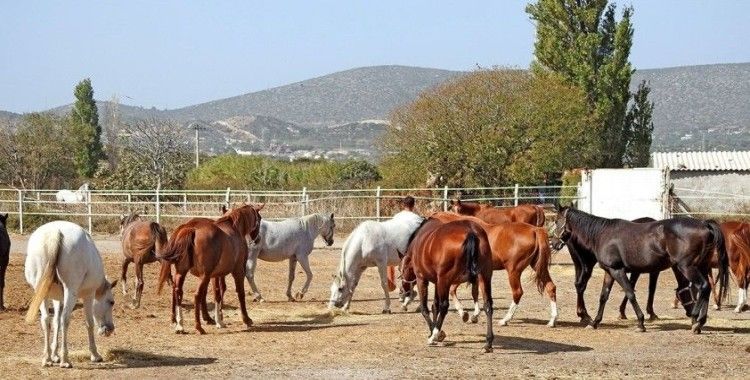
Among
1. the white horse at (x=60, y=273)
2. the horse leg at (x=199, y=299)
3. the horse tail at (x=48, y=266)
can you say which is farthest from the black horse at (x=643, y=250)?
the horse tail at (x=48, y=266)

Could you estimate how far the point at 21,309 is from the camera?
16094 mm

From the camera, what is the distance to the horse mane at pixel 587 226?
50.9ft

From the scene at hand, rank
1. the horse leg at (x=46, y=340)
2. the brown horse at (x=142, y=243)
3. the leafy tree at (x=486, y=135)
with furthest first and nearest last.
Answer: the leafy tree at (x=486, y=135) < the brown horse at (x=142, y=243) < the horse leg at (x=46, y=340)

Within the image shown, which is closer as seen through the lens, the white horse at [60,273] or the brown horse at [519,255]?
the white horse at [60,273]

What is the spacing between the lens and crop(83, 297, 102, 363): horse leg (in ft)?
37.8

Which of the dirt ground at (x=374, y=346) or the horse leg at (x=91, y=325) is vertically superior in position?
the horse leg at (x=91, y=325)

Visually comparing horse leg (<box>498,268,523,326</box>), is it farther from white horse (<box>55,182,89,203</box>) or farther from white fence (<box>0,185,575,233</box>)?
Answer: white horse (<box>55,182,89,203</box>)

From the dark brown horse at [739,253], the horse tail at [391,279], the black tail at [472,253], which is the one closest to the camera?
the black tail at [472,253]

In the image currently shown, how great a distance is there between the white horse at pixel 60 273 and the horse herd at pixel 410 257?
1 centimetres

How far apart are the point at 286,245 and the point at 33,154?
38.2 metres

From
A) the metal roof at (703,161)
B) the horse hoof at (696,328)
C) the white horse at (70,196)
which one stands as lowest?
the horse hoof at (696,328)

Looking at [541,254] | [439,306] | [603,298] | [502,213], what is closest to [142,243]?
[439,306]

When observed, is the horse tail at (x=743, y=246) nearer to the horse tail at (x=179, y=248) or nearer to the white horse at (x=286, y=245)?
the white horse at (x=286, y=245)

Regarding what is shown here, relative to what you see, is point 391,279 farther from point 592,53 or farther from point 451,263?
point 592,53
